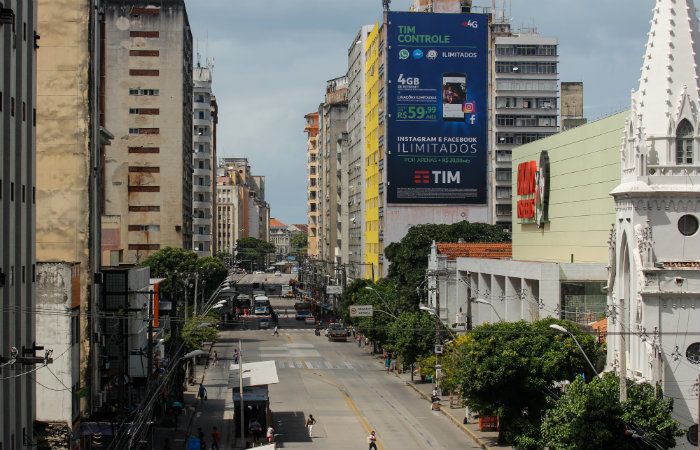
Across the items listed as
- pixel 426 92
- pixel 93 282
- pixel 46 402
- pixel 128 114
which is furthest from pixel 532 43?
pixel 46 402

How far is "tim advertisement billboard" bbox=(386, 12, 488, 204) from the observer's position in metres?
110

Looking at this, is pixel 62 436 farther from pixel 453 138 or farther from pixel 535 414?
pixel 453 138

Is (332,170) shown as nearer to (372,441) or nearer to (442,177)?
(442,177)

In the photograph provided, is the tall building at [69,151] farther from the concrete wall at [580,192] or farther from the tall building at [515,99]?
the tall building at [515,99]

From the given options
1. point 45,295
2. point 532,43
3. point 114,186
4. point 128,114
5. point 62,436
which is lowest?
point 62,436

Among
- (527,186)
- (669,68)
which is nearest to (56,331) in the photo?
(669,68)

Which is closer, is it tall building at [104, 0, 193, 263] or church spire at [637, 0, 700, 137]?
church spire at [637, 0, 700, 137]

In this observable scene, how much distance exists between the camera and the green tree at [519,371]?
4472cm

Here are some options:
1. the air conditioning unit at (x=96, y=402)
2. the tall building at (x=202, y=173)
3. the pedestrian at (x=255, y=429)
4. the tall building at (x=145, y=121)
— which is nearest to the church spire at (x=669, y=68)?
the pedestrian at (x=255, y=429)

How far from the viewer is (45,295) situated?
153ft

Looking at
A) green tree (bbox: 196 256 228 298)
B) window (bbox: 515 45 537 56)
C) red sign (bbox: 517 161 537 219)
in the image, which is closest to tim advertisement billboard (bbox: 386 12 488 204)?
window (bbox: 515 45 537 56)

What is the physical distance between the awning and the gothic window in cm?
2271

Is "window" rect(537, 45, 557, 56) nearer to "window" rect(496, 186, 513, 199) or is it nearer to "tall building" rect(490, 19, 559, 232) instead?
"tall building" rect(490, 19, 559, 232)

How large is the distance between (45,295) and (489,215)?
72.3 metres
